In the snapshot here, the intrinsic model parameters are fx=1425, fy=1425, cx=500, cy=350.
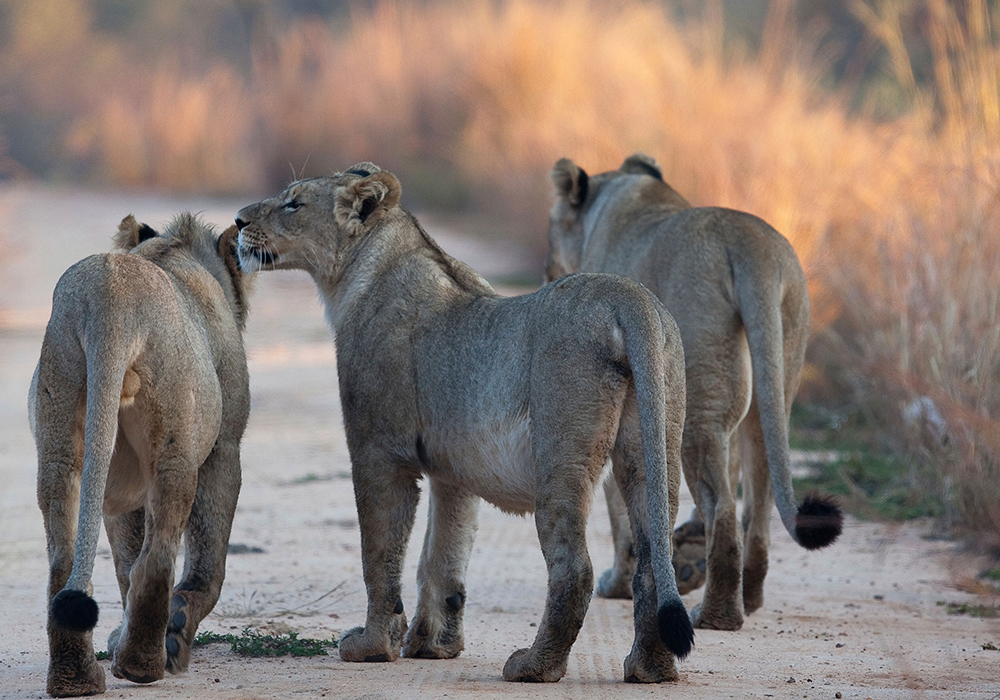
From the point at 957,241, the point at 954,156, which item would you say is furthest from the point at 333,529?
the point at 954,156

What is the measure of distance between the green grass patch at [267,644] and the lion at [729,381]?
146 centimetres

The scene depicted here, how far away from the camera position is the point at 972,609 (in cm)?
586

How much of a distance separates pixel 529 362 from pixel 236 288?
1547mm

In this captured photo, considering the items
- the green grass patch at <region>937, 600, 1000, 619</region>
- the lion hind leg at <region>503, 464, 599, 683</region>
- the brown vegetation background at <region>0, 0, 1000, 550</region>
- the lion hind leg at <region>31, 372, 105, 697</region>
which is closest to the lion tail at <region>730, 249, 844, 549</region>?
the brown vegetation background at <region>0, 0, 1000, 550</region>

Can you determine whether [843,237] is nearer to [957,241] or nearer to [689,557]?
[957,241]

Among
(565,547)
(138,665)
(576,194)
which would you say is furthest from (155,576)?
(576,194)

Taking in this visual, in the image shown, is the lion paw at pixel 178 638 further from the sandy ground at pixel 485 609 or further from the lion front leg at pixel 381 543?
the lion front leg at pixel 381 543

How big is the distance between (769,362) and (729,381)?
0.63 feet

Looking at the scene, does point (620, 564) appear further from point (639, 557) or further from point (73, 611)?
point (73, 611)

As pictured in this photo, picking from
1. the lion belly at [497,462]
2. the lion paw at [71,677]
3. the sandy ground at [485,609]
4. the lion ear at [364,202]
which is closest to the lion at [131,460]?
the lion paw at [71,677]

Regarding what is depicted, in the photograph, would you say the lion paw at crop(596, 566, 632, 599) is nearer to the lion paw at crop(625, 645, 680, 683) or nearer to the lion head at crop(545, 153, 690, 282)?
the lion paw at crop(625, 645, 680, 683)

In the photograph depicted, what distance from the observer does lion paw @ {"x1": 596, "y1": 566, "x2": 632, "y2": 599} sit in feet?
19.8

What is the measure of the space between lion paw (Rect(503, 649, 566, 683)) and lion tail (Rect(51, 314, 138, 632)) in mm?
1273

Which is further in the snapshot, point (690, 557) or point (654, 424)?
point (690, 557)
